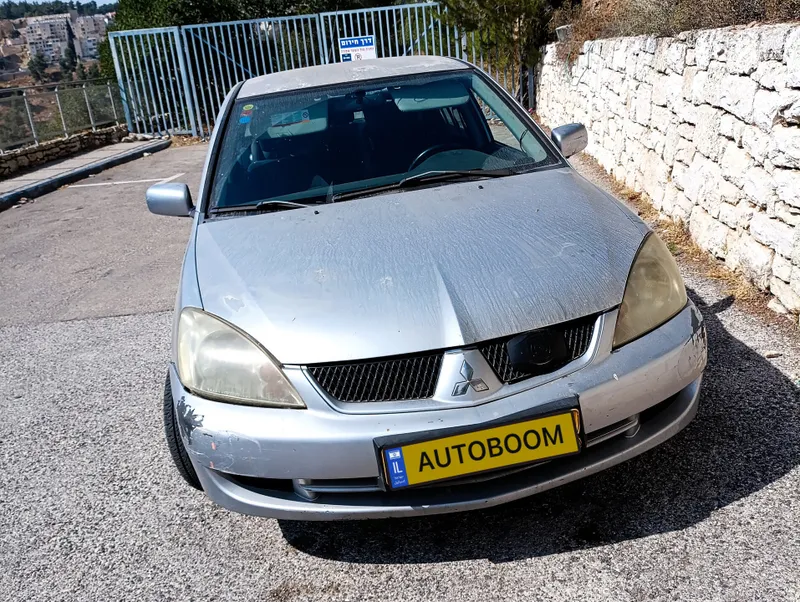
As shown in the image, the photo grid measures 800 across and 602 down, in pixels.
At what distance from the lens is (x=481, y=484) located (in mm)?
2027

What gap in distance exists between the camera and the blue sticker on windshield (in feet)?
6.21

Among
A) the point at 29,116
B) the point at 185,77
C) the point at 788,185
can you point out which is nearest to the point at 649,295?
the point at 788,185

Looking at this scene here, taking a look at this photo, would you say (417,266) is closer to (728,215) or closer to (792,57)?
(792,57)

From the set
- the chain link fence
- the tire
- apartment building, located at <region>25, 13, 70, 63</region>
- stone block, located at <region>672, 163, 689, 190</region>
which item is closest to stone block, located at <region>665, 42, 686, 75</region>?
stone block, located at <region>672, 163, 689, 190</region>

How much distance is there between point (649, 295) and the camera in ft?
7.35

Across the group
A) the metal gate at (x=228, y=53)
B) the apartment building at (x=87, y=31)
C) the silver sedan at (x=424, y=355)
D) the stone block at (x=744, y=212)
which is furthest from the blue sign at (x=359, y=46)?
the apartment building at (x=87, y=31)

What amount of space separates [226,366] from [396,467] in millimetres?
621

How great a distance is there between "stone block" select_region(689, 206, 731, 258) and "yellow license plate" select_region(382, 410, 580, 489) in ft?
9.68

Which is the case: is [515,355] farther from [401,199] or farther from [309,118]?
[309,118]

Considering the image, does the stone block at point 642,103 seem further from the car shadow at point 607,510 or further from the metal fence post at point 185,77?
the metal fence post at point 185,77

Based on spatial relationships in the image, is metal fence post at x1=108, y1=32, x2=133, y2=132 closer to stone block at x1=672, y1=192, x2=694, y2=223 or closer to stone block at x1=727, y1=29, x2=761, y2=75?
stone block at x1=672, y1=192, x2=694, y2=223

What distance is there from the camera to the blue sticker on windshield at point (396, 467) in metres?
1.89

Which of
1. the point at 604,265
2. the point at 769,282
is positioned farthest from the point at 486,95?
the point at 769,282

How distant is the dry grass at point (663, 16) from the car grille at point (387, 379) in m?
3.38
